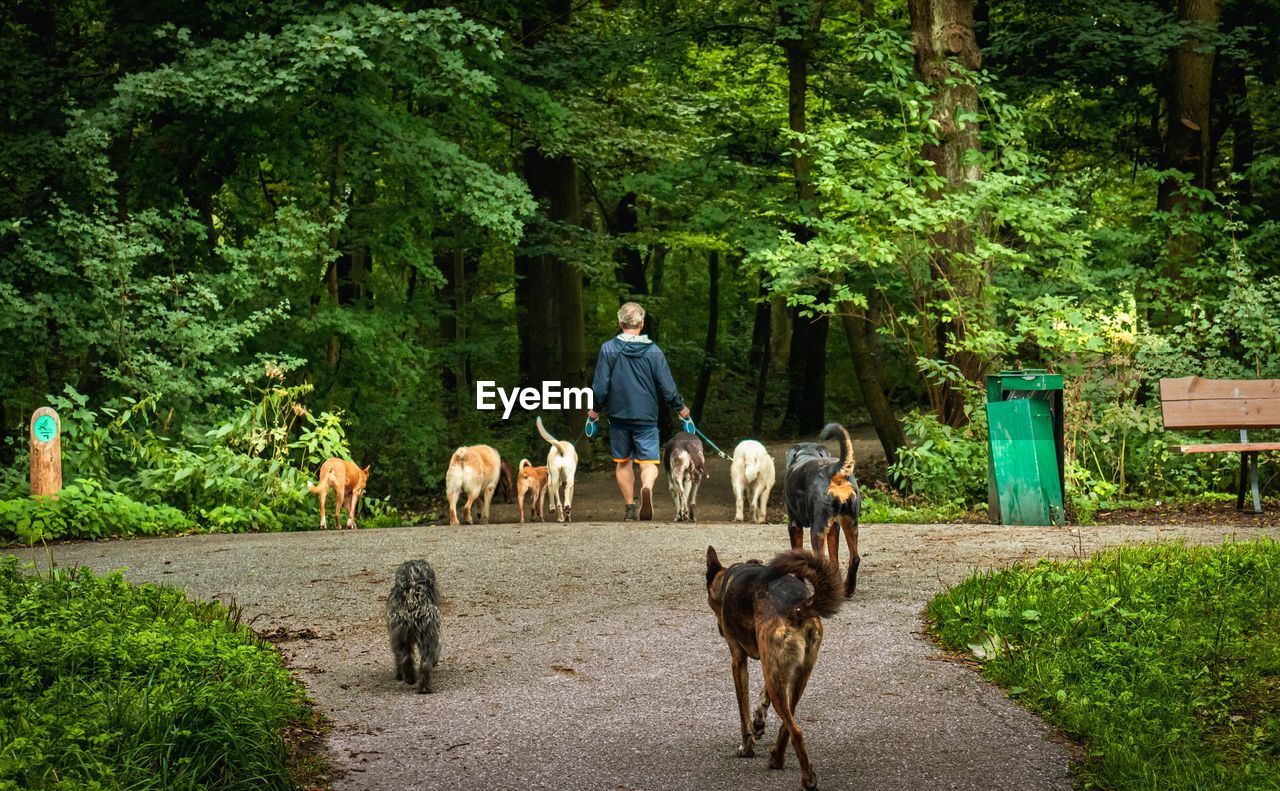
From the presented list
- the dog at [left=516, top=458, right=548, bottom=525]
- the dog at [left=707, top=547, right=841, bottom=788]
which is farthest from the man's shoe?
the dog at [left=707, top=547, right=841, bottom=788]

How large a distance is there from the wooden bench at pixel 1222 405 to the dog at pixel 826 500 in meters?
6.18

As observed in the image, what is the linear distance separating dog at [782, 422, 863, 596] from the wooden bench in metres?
6.18

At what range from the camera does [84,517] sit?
12992mm

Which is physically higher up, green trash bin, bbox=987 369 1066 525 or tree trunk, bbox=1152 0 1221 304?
tree trunk, bbox=1152 0 1221 304

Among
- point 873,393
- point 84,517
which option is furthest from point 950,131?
point 84,517

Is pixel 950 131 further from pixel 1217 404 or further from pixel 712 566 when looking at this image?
pixel 712 566

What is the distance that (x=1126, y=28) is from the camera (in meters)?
19.2

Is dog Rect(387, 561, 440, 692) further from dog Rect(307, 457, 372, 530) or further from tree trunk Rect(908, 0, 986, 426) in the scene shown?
tree trunk Rect(908, 0, 986, 426)

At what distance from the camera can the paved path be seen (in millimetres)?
5387

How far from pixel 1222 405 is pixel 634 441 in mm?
6234

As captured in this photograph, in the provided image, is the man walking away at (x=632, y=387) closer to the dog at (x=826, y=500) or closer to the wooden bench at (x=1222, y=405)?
the wooden bench at (x=1222, y=405)

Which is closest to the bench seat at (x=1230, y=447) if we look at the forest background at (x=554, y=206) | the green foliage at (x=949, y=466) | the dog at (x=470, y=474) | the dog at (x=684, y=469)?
the forest background at (x=554, y=206)

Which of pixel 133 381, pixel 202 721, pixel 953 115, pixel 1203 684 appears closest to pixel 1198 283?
pixel 953 115

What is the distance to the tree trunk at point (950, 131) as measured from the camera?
15922 millimetres
